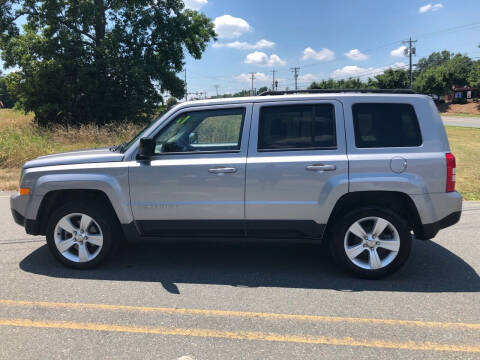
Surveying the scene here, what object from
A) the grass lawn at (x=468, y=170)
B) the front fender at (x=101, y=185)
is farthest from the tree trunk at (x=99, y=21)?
the front fender at (x=101, y=185)

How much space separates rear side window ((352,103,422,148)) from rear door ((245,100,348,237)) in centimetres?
21

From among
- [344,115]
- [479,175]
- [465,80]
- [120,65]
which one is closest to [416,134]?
[344,115]

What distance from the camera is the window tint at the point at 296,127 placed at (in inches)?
160

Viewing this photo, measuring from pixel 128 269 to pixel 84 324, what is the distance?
122 centimetres

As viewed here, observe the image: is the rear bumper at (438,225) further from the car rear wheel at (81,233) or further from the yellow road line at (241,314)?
the car rear wheel at (81,233)

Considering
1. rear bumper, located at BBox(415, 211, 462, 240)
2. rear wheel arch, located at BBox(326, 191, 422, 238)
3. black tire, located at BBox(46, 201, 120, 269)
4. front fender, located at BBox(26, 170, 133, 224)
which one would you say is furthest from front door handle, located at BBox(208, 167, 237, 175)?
rear bumper, located at BBox(415, 211, 462, 240)

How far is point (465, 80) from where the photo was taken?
230ft

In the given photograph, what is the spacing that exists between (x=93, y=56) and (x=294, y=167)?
23.7 metres

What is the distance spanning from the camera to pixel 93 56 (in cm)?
2411

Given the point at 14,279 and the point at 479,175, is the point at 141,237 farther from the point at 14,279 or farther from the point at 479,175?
the point at 479,175

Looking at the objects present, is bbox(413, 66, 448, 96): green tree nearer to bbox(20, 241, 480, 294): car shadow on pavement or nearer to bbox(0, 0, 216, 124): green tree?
bbox(0, 0, 216, 124): green tree

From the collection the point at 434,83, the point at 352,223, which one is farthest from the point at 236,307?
the point at 434,83

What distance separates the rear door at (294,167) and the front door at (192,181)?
0.47 feet

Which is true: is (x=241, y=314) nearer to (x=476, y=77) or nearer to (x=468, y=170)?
(x=468, y=170)
